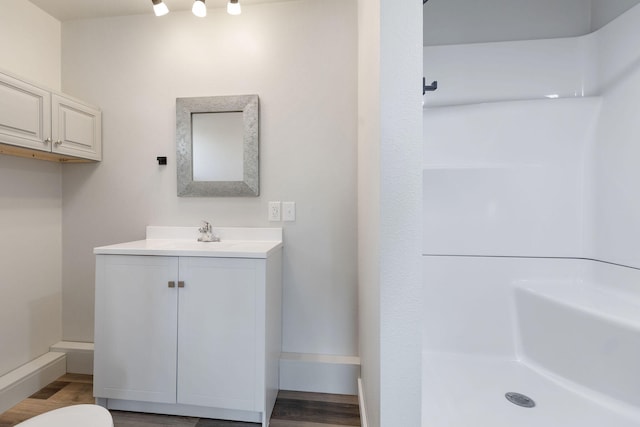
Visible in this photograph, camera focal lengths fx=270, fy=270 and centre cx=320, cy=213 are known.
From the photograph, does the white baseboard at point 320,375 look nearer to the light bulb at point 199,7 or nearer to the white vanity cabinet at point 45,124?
the white vanity cabinet at point 45,124

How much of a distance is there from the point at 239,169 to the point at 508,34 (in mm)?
1767

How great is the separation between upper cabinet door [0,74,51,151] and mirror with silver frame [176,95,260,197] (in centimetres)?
64

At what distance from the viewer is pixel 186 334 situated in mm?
1333

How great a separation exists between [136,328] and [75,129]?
4.12ft

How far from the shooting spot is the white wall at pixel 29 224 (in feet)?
5.04

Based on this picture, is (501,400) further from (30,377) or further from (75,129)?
(75,129)

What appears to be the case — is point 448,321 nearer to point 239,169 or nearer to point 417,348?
point 417,348

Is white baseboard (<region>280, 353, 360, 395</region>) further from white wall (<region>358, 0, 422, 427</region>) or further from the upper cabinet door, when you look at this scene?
the upper cabinet door

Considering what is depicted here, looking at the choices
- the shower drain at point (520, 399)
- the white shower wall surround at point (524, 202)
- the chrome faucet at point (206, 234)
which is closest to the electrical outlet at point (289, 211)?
the chrome faucet at point (206, 234)

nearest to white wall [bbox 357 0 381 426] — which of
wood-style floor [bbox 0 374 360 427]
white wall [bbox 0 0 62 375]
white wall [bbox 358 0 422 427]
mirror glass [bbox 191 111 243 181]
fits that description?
white wall [bbox 358 0 422 427]

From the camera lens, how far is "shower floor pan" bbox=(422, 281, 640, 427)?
42.9 inches

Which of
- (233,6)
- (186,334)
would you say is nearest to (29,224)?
(186,334)

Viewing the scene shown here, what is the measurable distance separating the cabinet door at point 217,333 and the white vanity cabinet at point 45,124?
1032 millimetres

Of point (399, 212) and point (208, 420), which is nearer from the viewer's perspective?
point (399, 212)
